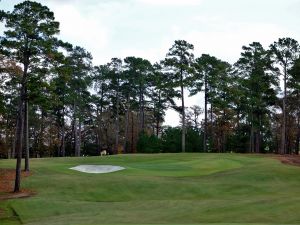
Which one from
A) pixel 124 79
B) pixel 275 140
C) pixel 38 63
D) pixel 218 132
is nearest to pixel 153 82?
pixel 124 79

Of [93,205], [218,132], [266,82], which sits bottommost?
[93,205]

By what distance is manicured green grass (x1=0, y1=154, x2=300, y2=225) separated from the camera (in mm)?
18859

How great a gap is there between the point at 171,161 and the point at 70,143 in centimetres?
4593

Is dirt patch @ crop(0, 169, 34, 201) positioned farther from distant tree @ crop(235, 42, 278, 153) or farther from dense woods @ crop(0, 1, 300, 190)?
distant tree @ crop(235, 42, 278, 153)

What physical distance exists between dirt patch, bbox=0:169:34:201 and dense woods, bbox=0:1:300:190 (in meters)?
3.97

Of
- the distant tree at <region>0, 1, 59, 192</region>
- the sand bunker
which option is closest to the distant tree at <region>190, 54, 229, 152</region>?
the sand bunker

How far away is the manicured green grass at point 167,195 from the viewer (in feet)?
61.9

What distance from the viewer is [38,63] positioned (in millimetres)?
31453

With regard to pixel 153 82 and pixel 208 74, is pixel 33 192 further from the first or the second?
pixel 153 82

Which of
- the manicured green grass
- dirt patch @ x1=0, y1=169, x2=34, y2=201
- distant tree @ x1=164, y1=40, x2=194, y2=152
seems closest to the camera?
the manicured green grass

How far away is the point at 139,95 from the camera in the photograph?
270 feet

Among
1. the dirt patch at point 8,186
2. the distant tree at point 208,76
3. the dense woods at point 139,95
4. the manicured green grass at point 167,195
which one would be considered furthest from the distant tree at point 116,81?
the dirt patch at point 8,186

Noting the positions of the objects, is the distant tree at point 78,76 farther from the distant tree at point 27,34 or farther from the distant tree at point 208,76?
the distant tree at point 27,34

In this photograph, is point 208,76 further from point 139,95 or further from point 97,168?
point 97,168
